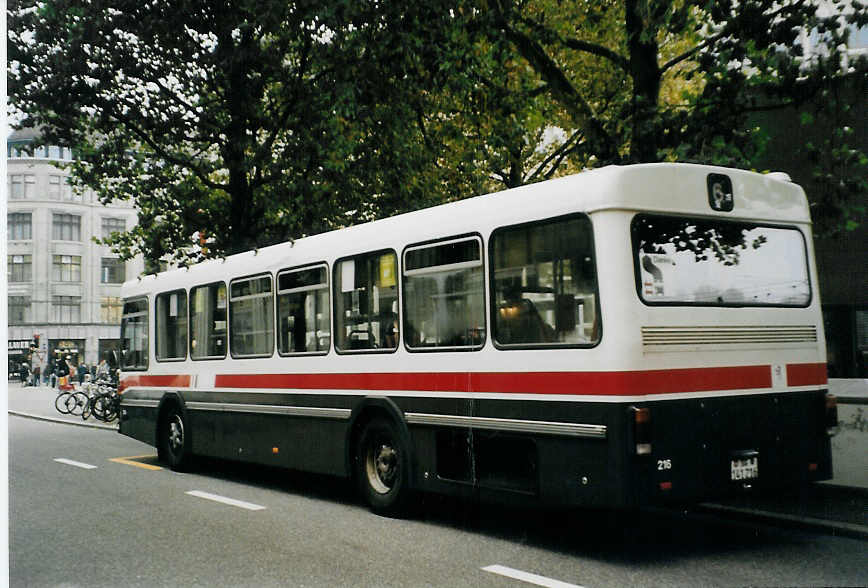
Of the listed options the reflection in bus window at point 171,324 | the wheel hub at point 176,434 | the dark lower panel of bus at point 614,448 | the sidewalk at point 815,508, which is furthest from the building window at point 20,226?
the sidewalk at point 815,508

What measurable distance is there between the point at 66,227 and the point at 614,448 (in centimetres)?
5583

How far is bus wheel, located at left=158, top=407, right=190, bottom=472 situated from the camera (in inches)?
499

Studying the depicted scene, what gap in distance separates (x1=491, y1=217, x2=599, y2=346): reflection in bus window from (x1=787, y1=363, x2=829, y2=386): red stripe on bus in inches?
72.7

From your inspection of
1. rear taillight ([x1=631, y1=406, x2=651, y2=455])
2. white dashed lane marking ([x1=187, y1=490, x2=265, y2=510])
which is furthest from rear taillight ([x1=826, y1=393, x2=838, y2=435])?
white dashed lane marking ([x1=187, y1=490, x2=265, y2=510])

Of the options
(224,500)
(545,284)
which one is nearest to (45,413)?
(224,500)

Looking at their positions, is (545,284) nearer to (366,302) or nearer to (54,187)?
(366,302)

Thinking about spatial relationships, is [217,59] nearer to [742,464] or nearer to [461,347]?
[461,347]

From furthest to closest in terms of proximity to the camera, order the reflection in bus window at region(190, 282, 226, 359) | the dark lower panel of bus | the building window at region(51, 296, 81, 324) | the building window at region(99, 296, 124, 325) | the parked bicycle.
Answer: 1. the building window at region(99, 296, 124, 325)
2. the building window at region(51, 296, 81, 324)
3. the parked bicycle
4. the reflection in bus window at region(190, 282, 226, 359)
5. the dark lower panel of bus

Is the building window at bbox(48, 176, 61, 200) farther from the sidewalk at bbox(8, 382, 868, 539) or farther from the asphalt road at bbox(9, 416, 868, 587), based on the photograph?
the sidewalk at bbox(8, 382, 868, 539)

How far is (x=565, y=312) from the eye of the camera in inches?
277

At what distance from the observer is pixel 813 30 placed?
11484 mm

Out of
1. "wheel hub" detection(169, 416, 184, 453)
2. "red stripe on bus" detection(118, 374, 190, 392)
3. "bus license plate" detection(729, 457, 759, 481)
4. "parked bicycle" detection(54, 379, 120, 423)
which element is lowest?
"bus license plate" detection(729, 457, 759, 481)

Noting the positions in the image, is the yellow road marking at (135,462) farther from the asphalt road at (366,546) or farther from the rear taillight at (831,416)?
the rear taillight at (831,416)

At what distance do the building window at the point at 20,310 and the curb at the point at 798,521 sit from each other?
52977mm
